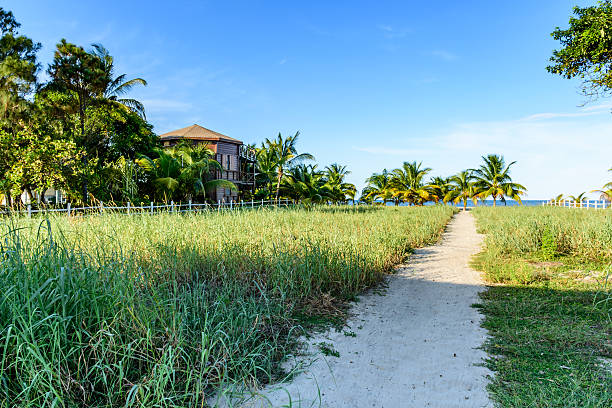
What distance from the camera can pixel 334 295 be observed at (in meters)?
5.29

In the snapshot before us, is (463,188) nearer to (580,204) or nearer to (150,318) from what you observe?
(580,204)

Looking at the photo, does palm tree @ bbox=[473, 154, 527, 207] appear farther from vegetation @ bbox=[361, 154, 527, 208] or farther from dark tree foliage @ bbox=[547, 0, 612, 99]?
dark tree foliage @ bbox=[547, 0, 612, 99]

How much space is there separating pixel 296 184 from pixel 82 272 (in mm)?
21816

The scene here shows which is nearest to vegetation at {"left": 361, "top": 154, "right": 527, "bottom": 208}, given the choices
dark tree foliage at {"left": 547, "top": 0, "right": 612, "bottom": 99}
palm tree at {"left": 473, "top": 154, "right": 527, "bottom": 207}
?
palm tree at {"left": 473, "top": 154, "right": 527, "bottom": 207}

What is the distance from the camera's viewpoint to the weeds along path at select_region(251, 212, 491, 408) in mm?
2908

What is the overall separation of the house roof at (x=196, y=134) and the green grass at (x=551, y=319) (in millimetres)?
26382

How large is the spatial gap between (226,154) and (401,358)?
30.5m

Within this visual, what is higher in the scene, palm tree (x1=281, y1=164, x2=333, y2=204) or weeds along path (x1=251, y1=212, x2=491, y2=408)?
palm tree (x1=281, y1=164, x2=333, y2=204)

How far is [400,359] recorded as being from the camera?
11.8 feet

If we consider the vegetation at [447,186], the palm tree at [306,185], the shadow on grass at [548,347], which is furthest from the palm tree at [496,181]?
the shadow on grass at [548,347]

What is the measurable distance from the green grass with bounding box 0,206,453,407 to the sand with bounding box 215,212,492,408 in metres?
0.29

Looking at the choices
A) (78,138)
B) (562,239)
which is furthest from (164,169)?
(562,239)

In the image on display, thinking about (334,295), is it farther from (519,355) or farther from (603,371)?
(603,371)

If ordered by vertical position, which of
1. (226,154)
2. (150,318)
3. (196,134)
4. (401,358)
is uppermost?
(196,134)
